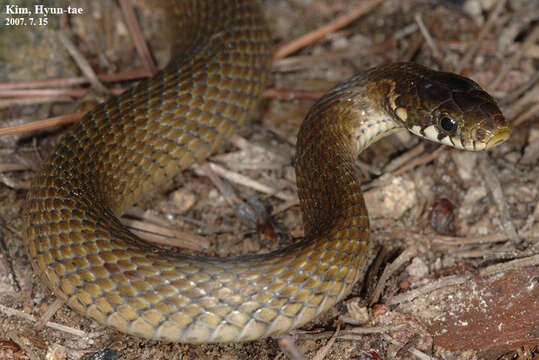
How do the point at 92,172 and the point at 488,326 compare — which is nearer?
the point at 488,326

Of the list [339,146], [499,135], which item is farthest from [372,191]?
[499,135]

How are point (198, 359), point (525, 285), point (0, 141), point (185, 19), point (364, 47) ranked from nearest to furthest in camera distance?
1. point (198, 359)
2. point (525, 285)
3. point (0, 141)
4. point (185, 19)
5. point (364, 47)

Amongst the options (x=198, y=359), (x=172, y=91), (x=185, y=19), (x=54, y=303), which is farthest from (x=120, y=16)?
(x=198, y=359)

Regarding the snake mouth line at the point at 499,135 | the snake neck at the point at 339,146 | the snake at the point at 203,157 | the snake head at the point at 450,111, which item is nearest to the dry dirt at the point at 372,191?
the snake at the point at 203,157

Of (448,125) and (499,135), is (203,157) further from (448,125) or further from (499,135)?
(499,135)

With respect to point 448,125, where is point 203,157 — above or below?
below

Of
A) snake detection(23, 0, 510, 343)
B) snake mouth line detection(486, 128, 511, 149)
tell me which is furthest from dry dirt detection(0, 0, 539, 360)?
snake mouth line detection(486, 128, 511, 149)

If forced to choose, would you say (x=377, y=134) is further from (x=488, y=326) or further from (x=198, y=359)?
(x=198, y=359)

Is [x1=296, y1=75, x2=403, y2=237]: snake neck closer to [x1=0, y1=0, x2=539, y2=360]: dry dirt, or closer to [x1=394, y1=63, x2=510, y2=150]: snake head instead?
[x1=394, y1=63, x2=510, y2=150]: snake head
